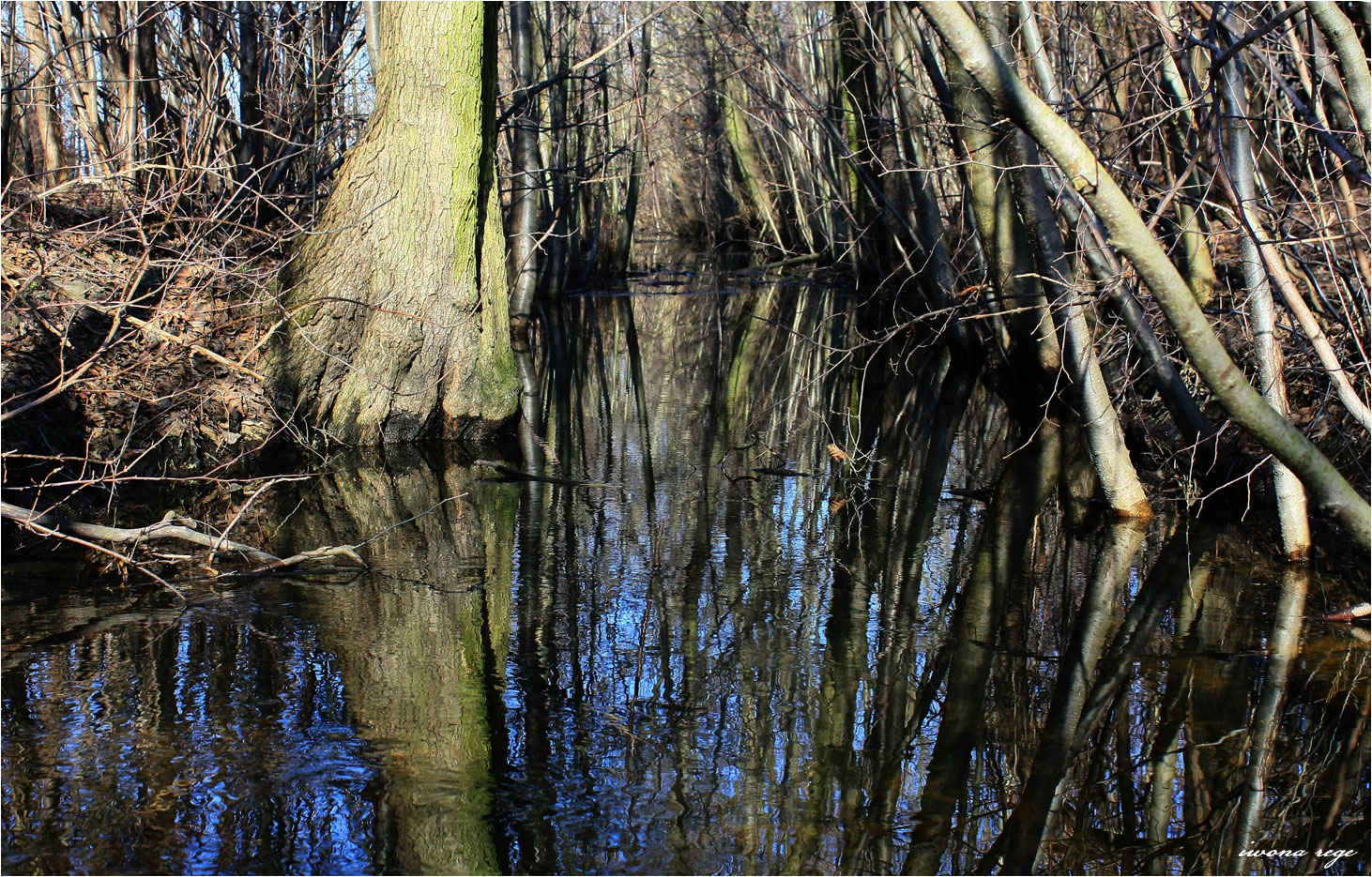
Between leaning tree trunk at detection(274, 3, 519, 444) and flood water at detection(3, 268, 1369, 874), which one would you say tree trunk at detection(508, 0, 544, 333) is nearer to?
leaning tree trunk at detection(274, 3, 519, 444)

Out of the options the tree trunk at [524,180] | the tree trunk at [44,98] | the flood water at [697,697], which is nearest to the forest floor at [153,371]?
the flood water at [697,697]

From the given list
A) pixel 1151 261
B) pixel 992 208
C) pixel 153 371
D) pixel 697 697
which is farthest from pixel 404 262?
pixel 1151 261

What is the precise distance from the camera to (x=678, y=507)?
7.25 metres

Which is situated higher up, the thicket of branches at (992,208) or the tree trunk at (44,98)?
the tree trunk at (44,98)

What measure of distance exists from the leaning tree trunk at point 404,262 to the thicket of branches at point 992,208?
0.36 m

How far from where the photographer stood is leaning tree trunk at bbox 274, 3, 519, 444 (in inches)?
345

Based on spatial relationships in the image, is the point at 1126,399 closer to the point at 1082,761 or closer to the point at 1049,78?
the point at 1049,78

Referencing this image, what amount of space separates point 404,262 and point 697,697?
5594 mm

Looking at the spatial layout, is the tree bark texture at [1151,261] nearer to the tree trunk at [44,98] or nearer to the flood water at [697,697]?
the flood water at [697,697]

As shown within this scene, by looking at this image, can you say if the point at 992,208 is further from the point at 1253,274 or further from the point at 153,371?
the point at 153,371

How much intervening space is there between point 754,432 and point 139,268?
504 cm

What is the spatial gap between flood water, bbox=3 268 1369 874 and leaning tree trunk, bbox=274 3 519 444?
1403 mm

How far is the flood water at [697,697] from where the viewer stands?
3.35m

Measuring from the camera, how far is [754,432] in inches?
383
